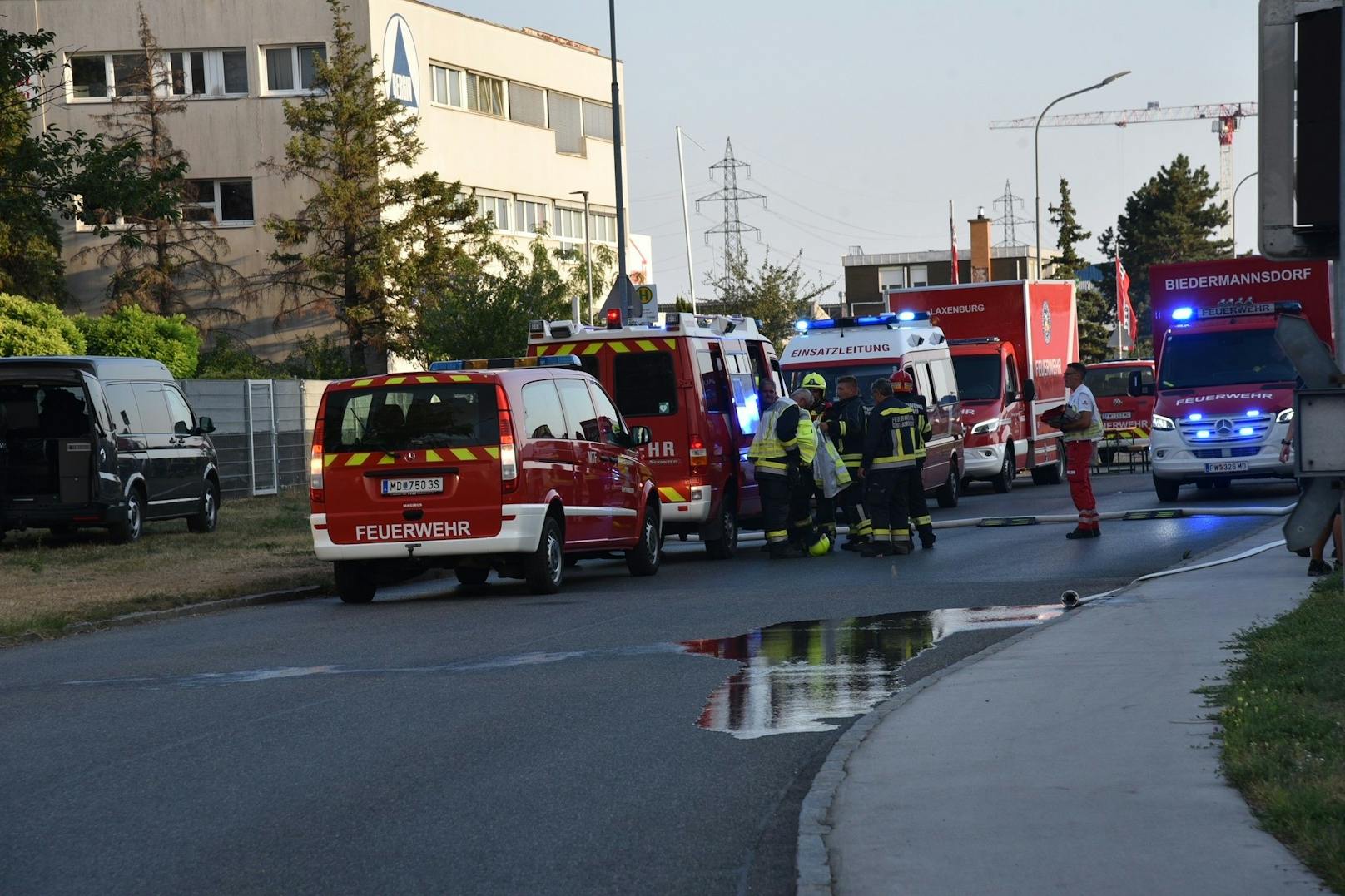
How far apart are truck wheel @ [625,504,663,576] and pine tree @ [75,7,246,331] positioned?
1275 inches

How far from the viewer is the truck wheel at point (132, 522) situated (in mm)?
21594

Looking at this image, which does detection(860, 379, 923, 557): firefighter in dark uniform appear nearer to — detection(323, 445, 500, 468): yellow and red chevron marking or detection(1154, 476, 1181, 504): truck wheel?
detection(323, 445, 500, 468): yellow and red chevron marking

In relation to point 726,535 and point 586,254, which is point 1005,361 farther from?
point 586,254

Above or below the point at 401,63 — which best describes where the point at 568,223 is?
below

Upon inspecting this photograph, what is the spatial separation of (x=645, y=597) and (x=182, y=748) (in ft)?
23.5

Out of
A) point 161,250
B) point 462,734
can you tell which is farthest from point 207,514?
point 161,250

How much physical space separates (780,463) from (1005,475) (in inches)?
464

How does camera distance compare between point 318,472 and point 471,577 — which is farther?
point 471,577

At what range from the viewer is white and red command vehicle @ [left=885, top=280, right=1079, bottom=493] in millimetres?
29125

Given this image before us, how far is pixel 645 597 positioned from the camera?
15.4 m

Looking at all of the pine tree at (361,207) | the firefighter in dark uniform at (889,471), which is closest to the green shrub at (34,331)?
the pine tree at (361,207)

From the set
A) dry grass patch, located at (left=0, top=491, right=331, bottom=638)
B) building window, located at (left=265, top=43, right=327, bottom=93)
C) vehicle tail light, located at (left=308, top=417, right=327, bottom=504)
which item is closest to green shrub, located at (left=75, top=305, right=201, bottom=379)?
building window, located at (left=265, top=43, right=327, bottom=93)

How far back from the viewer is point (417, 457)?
1521cm

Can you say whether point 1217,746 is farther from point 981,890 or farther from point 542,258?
point 542,258
